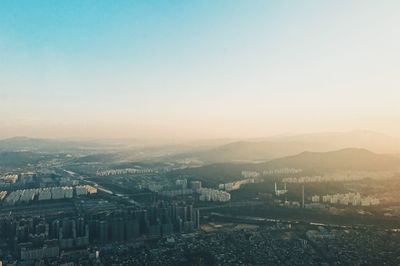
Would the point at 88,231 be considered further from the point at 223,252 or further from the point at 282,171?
the point at 282,171

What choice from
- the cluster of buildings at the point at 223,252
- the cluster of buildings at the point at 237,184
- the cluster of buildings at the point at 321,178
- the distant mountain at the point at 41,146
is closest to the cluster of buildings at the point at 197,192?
the cluster of buildings at the point at 237,184

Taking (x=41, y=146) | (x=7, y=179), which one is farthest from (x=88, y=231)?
(x=41, y=146)

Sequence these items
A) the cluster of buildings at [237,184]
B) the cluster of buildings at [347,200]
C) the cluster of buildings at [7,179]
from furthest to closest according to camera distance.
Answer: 1. the cluster of buildings at [7,179]
2. the cluster of buildings at [237,184]
3. the cluster of buildings at [347,200]

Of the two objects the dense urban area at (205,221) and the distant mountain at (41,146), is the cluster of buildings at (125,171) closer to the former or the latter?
the dense urban area at (205,221)

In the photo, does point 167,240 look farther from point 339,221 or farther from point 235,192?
point 235,192

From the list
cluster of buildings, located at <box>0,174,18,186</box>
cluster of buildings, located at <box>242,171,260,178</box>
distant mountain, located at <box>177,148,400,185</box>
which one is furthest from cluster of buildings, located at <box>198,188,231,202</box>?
cluster of buildings, located at <box>0,174,18,186</box>

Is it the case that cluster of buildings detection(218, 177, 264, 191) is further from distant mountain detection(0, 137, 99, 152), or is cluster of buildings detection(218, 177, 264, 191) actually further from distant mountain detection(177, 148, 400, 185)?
distant mountain detection(0, 137, 99, 152)
